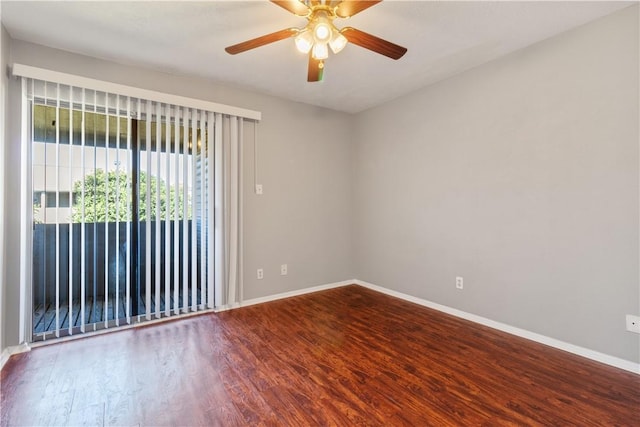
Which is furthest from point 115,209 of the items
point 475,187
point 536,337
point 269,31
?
point 536,337

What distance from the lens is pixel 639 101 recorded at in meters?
2.01

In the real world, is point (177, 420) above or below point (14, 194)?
below

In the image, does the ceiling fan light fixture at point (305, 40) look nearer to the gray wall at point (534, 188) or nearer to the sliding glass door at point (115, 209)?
the sliding glass door at point (115, 209)

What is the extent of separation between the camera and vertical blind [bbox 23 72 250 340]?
2.46 metres

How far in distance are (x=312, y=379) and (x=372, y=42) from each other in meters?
2.17

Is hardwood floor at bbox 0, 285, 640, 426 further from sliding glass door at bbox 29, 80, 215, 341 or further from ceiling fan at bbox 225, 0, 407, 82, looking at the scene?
ceiling fan at bbox 225, 0, 407, 82

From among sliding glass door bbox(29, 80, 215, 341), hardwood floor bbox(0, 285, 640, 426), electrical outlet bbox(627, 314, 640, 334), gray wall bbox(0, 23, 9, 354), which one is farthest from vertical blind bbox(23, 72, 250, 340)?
electrical outlet bbox(627, 314, 640, 334)

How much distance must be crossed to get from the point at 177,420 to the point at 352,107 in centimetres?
370

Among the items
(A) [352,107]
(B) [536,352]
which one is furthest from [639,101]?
(A) [352,107]

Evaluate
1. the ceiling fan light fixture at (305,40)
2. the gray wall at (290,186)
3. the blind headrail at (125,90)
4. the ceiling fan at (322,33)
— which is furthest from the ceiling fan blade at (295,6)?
the gray wall at (290,186)

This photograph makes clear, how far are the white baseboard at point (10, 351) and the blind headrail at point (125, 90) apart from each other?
80.8 inches

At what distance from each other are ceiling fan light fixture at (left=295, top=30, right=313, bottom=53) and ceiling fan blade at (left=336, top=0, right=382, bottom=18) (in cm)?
21

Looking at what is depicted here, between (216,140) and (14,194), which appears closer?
(14,194)

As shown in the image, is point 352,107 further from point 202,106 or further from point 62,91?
point 62,91
